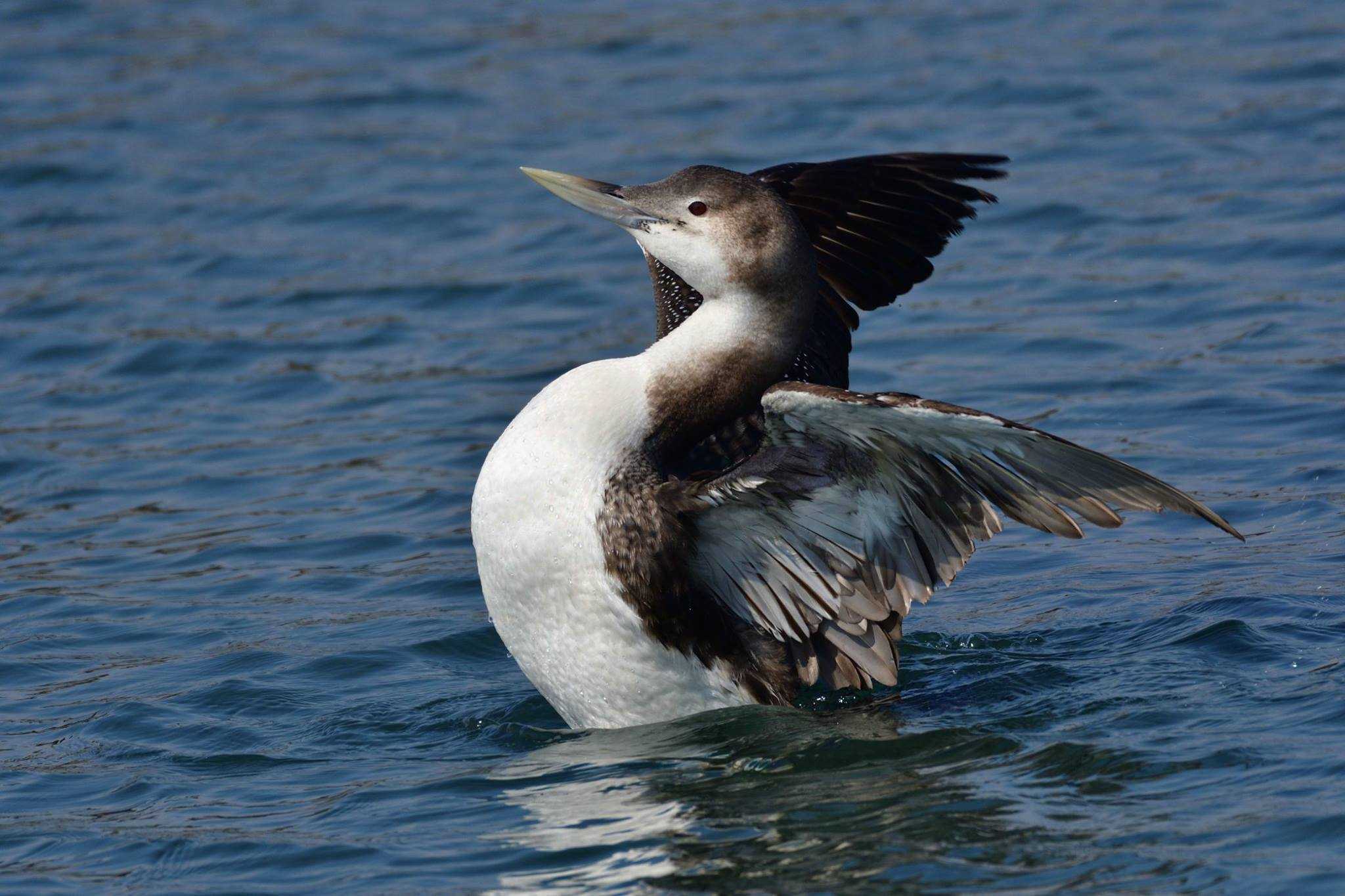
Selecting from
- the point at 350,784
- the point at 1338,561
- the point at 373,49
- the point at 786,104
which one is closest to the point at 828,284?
the point at 1338,561

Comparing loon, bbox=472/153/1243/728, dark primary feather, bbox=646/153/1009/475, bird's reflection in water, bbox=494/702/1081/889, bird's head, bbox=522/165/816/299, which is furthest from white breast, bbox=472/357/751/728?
dark primary feather, bbox=646/153/1009/475

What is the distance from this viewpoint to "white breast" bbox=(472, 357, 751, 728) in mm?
4844

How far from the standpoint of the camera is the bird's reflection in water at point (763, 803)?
4.29 m

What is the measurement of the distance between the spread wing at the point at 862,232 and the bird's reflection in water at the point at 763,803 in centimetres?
132

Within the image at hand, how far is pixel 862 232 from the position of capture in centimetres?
610

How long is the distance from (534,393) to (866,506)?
376 cm

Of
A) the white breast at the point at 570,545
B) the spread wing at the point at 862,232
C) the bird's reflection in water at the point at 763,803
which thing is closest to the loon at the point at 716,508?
the white breast at the point at 570,545

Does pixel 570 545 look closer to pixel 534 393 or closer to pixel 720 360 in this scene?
pixel 720 360

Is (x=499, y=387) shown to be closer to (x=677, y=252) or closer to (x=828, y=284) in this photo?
(x=828, y=284)

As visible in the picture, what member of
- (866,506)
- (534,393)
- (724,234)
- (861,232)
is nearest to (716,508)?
(866,506)

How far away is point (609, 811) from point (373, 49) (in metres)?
10.7

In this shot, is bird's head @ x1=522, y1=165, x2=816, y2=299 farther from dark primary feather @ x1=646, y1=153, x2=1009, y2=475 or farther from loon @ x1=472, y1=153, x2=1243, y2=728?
dark primary feather @ x1=646, y1=153, x2=1009, y2=475

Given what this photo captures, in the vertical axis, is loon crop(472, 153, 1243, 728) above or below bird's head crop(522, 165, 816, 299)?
below

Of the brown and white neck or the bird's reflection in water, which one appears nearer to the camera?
the bird's reflection in water
